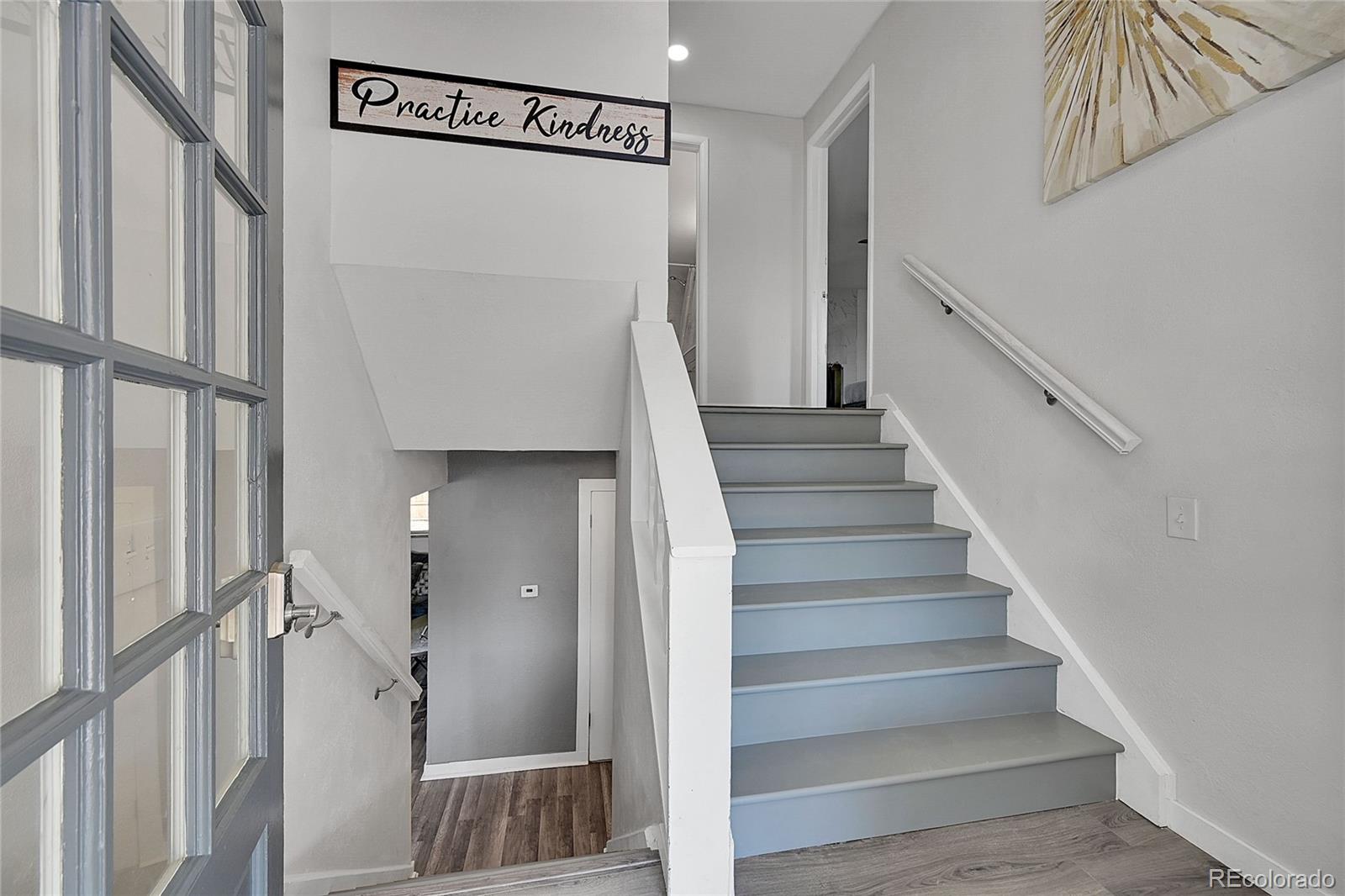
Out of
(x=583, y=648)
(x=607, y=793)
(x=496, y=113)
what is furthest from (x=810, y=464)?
(x=607, y=793)

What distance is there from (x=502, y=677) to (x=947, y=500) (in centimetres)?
338

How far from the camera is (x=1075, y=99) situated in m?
1.78

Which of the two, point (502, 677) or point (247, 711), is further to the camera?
point (502, 677)

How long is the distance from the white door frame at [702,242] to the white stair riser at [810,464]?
1.49 meters

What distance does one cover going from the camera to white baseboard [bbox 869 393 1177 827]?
4.99 ft

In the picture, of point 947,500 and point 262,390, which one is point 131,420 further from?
point 947,500

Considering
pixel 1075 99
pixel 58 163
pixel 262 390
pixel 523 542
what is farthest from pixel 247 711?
pixel 523 542

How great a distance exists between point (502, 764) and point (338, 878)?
286 centimetres

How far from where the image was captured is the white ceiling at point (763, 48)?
9.66 feet

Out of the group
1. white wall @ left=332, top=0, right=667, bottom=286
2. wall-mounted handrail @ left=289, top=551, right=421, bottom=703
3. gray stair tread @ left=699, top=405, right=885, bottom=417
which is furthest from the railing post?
gray stair tread @ left=699, top=405, right=885, bottom=417

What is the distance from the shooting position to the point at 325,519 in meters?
1.57

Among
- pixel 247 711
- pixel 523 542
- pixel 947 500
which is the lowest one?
pixel 523 542

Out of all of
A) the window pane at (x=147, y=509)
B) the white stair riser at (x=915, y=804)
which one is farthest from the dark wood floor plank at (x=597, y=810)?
the window pane at (x=147, y=509)

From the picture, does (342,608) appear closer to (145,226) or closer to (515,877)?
(515,877)
